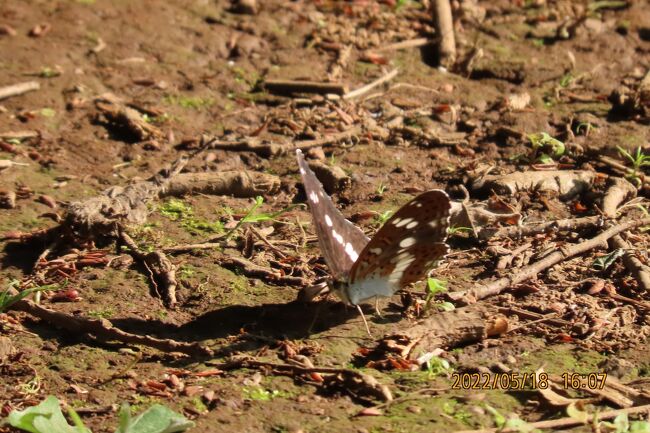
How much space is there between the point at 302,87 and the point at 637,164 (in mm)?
2700

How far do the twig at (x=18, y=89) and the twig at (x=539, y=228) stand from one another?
3749mm

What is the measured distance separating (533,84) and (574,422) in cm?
440

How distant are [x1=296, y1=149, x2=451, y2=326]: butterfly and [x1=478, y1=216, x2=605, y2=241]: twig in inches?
34.5

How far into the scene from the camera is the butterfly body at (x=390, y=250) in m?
4.98

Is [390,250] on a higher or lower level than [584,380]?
higher

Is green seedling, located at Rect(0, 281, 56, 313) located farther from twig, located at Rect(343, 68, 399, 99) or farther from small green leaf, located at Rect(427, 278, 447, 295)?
twig, located at Rect(343, 68, 399, 99)

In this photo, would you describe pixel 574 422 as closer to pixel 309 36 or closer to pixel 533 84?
pixel 533 84

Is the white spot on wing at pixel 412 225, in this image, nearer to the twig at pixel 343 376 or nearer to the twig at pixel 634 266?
the twig at pixel 343 376

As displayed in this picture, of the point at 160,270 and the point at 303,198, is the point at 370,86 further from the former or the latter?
the point at 160,270

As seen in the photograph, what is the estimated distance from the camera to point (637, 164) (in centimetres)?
643

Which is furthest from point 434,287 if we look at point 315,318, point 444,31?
point 444,31

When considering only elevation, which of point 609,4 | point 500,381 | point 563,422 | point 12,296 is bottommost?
point 12,296

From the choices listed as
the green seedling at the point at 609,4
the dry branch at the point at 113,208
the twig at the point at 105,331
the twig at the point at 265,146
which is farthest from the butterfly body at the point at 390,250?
the green seedling at the point at 609,4

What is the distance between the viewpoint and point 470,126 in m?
7.26
